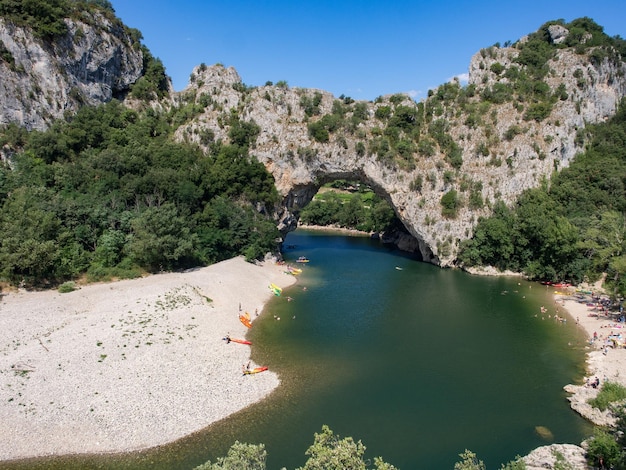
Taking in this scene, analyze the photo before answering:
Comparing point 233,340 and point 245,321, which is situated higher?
point 245,321

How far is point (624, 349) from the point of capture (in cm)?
3231

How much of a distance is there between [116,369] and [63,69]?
56.1m

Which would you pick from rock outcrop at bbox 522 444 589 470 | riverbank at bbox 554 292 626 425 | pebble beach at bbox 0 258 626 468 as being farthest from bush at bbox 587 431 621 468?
riverbank at bbox 554 292 626 425

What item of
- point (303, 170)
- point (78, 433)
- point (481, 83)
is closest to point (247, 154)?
point (303, 170)

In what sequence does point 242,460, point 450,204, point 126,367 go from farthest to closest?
point 450,204
point 126,367
point 242,460

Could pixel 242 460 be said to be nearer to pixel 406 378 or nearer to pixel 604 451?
pixel 604 451

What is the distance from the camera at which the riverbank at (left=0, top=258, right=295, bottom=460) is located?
70.0 feet

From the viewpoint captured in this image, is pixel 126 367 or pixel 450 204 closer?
pixel 126 367

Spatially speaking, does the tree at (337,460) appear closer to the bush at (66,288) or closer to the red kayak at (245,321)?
the red kayak at (245,321)

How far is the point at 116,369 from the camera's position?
86.7 feet

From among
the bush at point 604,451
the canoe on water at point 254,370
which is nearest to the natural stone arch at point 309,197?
the canoe on water at point 254,370

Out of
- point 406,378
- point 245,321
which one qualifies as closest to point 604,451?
point 406,378

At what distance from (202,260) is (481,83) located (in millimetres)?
56718

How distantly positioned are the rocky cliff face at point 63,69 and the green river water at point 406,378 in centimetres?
4637
